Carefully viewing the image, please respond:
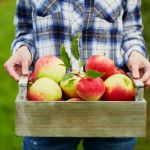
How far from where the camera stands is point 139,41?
305 centimetres

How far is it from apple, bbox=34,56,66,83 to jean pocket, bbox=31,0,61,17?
37cm

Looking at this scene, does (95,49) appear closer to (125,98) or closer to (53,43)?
(53,43)

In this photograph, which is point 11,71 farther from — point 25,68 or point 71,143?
point 71,143

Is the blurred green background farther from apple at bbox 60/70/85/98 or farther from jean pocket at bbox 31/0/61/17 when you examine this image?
apple at bbox 60/70/85/98

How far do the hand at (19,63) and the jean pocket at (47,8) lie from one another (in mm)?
173

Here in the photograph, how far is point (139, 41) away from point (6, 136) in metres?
2.09

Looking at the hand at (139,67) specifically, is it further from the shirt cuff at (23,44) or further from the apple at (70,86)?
the shirt cuff at (23,44)

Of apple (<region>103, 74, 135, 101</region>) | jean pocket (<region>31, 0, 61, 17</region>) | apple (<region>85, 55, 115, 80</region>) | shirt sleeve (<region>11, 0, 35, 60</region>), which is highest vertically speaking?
jean pocket (<region>31, 0, 61, 17</region>)

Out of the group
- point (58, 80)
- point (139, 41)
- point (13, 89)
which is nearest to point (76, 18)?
point (139, 41)

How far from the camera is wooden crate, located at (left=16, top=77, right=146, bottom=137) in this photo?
2461mm

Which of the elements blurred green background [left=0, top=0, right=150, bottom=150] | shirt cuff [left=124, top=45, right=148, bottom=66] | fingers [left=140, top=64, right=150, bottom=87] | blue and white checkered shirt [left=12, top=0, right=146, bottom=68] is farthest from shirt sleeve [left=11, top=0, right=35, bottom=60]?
blurred green background [left=0, top=0, right=150, bottom=150]

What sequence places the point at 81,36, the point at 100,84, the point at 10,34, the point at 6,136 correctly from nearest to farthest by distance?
the point at 100,84 → the point at 81,36 → the point at 6,136 → the point at 10,34

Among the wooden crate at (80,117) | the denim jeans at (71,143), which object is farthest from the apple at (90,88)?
the denim jeans at (71,143)

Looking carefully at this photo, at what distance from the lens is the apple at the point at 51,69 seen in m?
2.58
